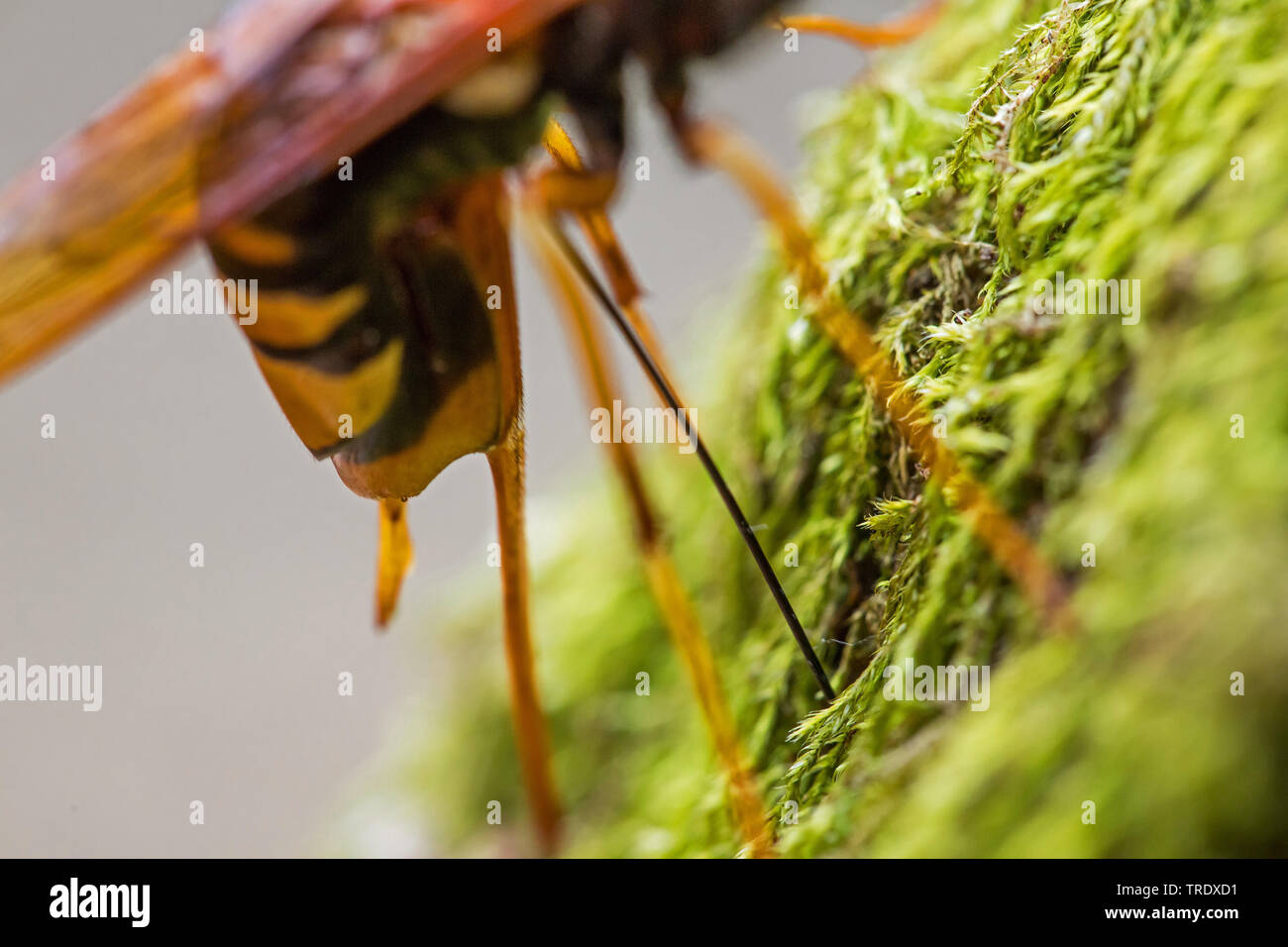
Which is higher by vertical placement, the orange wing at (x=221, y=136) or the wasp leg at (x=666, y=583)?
the orange wing at (x=221, y=136)

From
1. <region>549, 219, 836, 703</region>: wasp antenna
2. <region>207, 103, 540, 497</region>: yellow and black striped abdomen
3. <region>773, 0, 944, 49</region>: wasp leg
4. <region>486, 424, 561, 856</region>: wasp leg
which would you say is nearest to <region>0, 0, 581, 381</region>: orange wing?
<region>207, 103, 540, 497</region>: yellow and black striped abdomen

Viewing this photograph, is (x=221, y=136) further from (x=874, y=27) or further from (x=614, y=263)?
(x=874, y=27)

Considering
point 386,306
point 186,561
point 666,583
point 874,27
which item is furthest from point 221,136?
point 186,561

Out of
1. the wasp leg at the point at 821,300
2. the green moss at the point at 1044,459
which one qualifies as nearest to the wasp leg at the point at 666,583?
the green moss at the point at 1044,459

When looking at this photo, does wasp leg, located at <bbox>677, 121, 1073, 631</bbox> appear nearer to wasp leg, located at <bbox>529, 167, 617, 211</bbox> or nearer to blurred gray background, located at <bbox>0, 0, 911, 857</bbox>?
wasp leg, located at <bbox>529, 167, 617, 211</bbox>

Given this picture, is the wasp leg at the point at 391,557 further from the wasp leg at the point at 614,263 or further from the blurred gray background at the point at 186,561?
the blurred gray background at the point at 186,561

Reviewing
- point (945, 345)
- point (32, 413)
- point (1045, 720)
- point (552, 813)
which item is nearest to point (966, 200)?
point (945, 345)
